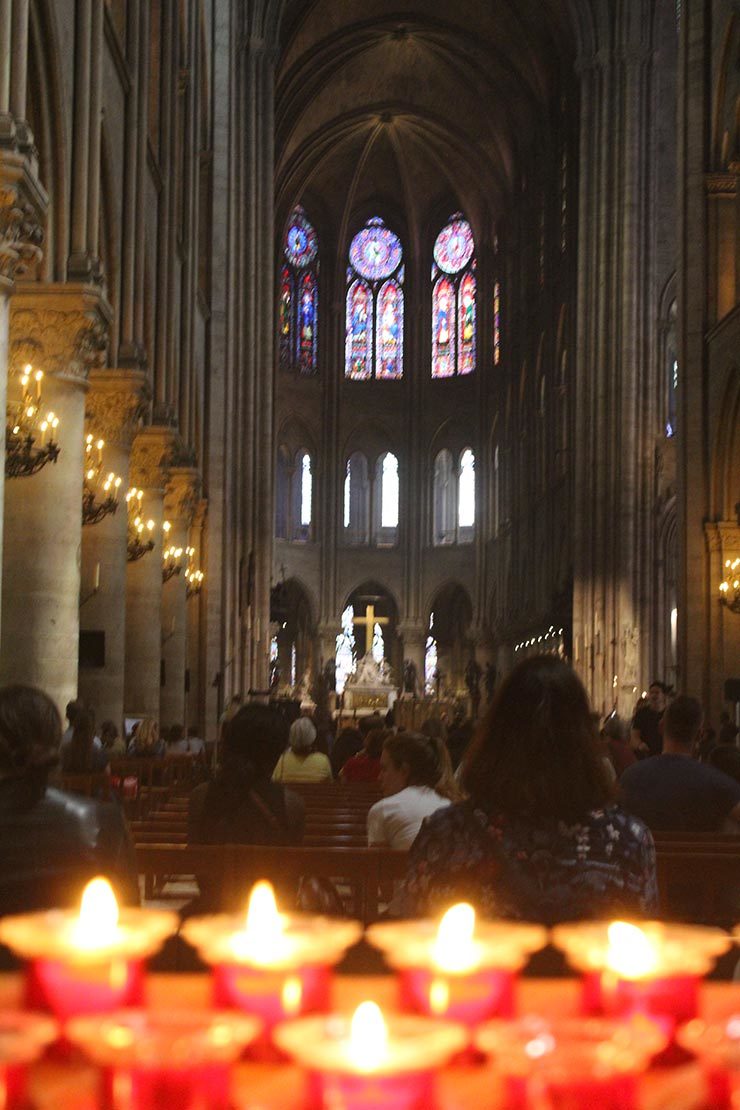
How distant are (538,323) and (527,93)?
7.36 metres

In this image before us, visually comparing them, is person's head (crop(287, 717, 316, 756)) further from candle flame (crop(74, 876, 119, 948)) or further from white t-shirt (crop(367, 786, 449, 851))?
candle flame (crop(74, 876, 119, 948))

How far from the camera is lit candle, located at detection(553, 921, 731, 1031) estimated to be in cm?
137

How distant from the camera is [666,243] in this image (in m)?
36.2

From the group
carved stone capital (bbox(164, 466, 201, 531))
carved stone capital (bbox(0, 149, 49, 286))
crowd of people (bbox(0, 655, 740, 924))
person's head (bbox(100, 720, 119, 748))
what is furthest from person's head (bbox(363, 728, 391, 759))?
carved stone capital (bbox(164, 466, 201, 531))

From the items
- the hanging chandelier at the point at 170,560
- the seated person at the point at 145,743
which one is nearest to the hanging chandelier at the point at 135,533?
the hanging chandelier at the point at 170,560

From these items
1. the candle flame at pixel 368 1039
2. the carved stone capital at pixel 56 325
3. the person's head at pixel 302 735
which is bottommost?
the person's head at pixel 302 735

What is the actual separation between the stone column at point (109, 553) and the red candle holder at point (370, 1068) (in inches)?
587

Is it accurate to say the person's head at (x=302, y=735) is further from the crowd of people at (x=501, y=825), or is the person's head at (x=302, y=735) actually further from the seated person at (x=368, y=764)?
the crowd of people at (x=501, y=825)

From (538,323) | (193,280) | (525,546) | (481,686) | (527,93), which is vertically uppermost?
(527,93)

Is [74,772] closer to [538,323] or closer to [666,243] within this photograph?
[666,243]

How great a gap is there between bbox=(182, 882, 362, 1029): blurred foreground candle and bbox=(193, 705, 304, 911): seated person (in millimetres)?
3621

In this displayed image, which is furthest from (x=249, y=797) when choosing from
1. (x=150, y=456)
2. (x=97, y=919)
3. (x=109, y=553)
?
(x=150, y=456)

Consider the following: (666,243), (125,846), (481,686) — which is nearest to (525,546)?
(481,686)

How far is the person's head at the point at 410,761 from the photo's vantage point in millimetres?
5969
